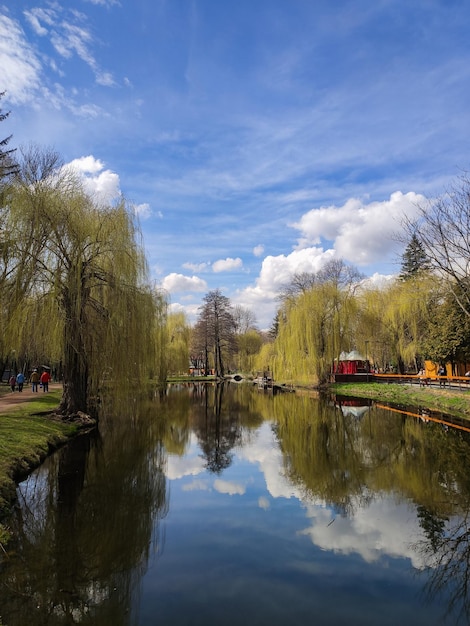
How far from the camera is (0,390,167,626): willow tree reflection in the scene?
4570mm

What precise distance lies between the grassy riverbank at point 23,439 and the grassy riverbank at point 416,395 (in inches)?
597

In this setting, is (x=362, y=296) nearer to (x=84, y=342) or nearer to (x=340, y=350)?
(x=340, y=350)

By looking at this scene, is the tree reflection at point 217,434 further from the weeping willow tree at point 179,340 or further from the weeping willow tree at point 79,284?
the weeping willow tree at point 179,340

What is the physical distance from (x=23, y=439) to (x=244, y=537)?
7.18m

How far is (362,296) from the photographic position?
35438 millimetres

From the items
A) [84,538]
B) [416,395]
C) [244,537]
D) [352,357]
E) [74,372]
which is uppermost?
[352,357]

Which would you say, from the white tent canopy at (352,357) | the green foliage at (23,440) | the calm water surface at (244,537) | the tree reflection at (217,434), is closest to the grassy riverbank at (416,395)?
the white tent canopy at (352,357)

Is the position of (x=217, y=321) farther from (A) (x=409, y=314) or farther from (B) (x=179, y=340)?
(A) (x=409, y=314)

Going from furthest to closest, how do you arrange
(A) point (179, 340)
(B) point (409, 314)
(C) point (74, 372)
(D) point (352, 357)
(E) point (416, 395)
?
(A) point (179, 340), (D) point (352, 357), (B) point (409, 314), (E) point (416, 395), (C) point (74, 372)

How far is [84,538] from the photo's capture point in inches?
247

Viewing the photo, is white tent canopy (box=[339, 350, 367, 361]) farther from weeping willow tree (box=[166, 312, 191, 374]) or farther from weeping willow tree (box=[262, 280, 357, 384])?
weeping willow tree (box=[166, 312, 191, 374])

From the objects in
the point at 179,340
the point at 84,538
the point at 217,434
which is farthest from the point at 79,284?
the point at 179,340

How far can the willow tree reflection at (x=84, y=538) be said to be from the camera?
4570 millimetres

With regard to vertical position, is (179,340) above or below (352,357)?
above
